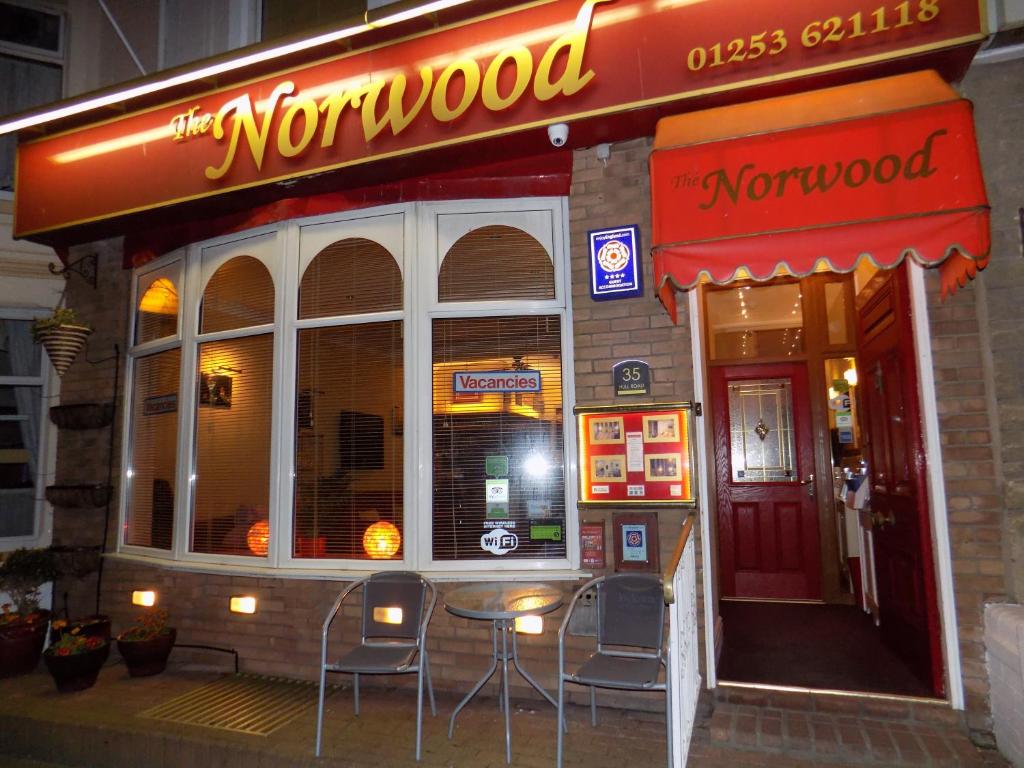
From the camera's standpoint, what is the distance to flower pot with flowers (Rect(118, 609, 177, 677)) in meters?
4.86

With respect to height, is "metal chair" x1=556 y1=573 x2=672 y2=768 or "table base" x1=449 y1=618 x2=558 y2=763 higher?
"metal chair" x1=556 y1=573 x2=672 y2=768

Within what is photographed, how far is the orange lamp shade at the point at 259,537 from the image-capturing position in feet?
16.5

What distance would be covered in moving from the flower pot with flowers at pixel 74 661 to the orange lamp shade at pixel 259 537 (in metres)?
1.21

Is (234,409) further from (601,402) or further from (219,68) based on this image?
(601,402)

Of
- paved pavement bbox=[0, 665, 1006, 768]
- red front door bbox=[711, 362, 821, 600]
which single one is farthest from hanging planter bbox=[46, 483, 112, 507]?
red front door bbox=[711, 362, 821, 600]

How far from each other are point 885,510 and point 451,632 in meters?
3.19

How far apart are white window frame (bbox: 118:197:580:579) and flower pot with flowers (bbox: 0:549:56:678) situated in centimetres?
101

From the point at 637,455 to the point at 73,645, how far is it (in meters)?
4.24

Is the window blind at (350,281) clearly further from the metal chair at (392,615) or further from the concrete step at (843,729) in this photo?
the concrete step at (843,729)

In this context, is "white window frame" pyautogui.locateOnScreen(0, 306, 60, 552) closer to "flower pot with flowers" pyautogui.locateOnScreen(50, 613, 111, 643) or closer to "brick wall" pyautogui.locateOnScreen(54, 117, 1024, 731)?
"brick wall" pyautogui.locateOnScreen(54, 117, 1024, 731)

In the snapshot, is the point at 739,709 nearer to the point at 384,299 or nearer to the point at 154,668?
the point at 384,299

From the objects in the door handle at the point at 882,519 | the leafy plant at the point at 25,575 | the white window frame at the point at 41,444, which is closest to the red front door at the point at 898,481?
the door handle at the point at 882,519

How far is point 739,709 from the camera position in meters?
3.83

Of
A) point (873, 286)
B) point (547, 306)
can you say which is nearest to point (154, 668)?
point (547, 306)
